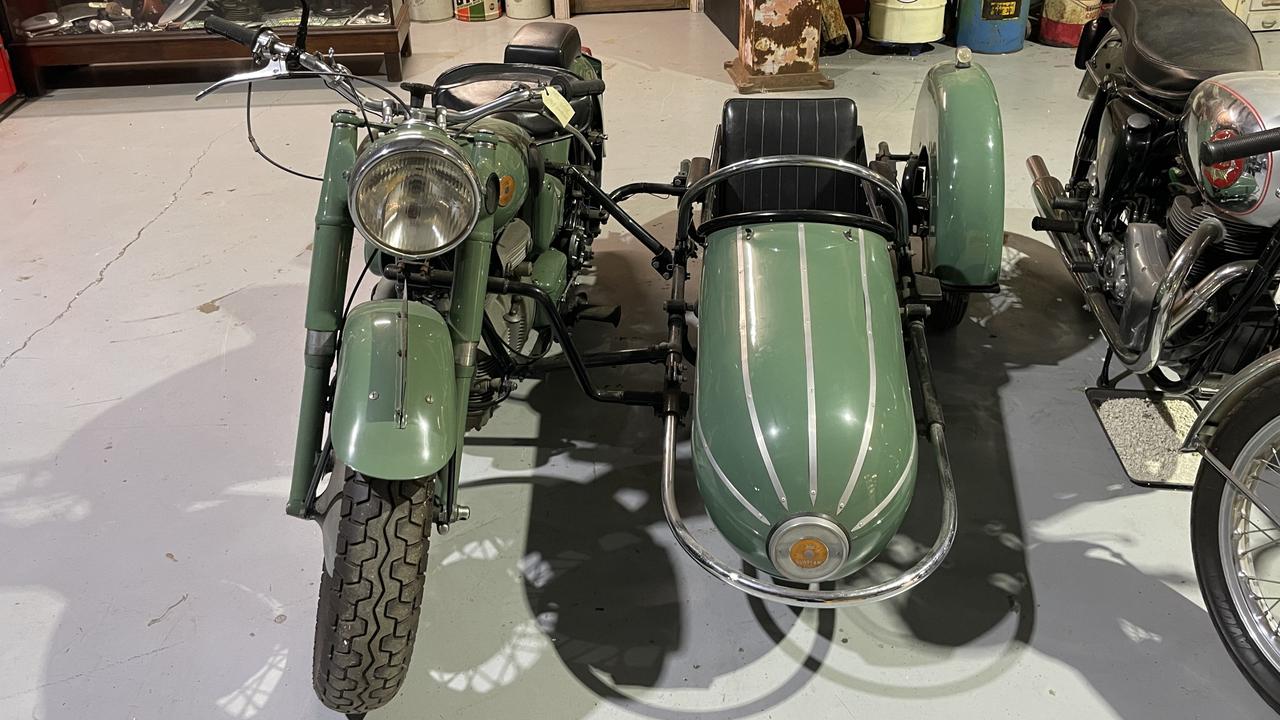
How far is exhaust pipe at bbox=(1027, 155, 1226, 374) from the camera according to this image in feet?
7.21

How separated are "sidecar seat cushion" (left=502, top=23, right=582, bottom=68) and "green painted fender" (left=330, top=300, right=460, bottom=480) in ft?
4.77

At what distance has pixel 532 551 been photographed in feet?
7.37

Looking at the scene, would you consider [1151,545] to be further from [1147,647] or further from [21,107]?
[21,107]

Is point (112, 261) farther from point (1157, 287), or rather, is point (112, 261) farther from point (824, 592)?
point (1157, 287)

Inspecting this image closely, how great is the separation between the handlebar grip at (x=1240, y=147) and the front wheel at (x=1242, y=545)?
452 mm

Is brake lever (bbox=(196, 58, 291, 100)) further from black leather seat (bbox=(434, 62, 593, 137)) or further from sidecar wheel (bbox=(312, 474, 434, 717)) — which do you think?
sidecar wheel (bbox=(312, 474, 434, 717))

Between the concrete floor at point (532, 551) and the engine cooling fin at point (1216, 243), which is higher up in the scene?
the engine cooling fin at point (1216, 243)

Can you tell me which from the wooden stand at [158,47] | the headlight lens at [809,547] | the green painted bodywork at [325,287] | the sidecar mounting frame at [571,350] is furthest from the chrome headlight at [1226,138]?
the wooden stand at [158,47]

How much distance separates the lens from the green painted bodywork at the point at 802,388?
1691mm

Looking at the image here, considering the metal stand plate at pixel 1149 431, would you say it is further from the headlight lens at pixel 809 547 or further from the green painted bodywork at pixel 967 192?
the headlight lens at pixel 809 547

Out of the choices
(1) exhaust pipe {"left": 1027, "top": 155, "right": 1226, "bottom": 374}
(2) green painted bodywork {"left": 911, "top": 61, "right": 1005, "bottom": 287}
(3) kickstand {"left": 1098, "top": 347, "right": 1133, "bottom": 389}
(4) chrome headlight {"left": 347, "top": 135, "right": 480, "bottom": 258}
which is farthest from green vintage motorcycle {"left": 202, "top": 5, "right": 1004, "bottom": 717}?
(3) kickstand {"left": 1098, "top": 347, "right": 1133, "bottom": 389}

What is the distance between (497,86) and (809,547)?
1.63 m

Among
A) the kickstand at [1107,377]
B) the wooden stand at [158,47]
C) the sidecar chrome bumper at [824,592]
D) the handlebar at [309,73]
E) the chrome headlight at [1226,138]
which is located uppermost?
the handlebar at [309,73]

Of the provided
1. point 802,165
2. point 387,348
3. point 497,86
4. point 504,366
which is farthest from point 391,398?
point 497,86
